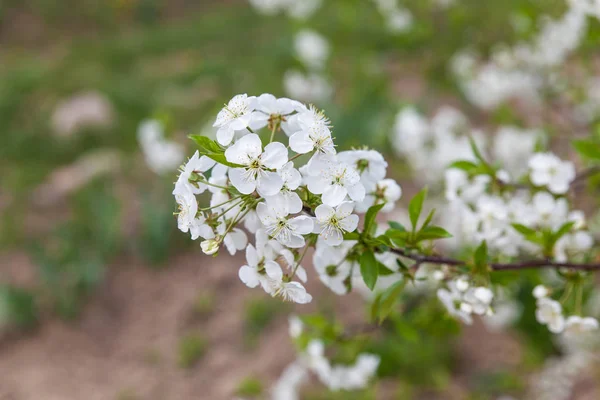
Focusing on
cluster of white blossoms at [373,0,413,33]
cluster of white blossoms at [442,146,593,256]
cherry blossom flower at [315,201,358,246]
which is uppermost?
cluster of white blossoms at [373,0,413,33]

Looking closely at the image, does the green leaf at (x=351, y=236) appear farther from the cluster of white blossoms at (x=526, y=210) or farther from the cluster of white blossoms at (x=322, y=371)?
the cluster of white blossoms at (x=322, y=371)

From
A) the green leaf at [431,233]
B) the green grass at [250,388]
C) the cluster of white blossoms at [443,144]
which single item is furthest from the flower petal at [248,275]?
the cluster of white blossoms at [443,144]

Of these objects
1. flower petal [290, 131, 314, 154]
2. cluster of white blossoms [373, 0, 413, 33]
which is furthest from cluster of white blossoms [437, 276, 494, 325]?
cluster of white blossoms [373, 0, 413, 33]

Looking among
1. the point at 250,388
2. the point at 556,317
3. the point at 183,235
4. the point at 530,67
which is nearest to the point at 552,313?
the point at 556,317

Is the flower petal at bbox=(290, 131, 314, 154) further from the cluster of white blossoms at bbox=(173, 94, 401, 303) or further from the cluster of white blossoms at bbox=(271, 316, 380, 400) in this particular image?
the cluster of white blossoms at bbox=(271, 316, 380, 400)

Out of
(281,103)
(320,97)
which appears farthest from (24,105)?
(281,103)

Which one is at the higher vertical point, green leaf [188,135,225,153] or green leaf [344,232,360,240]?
green leaf [188,135,225,153]

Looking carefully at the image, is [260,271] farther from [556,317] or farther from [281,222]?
[556,317]
